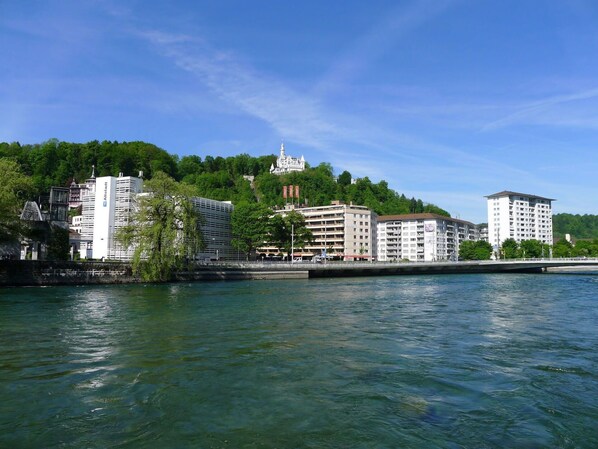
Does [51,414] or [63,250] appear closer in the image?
[51,414]

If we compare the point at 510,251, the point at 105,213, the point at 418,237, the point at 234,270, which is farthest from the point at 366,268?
the point at 510,251

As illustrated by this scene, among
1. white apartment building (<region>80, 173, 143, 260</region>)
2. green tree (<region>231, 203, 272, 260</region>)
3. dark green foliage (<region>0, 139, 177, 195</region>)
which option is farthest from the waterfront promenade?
dark green foliage (<region>0, 139, 177, 195</region>)

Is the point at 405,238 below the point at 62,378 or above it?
above

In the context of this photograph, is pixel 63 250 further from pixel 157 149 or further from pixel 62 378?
pixel 157 149

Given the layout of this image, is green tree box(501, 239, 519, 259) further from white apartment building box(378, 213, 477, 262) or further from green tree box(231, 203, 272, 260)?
green tree box(231, 203, 272, 260)

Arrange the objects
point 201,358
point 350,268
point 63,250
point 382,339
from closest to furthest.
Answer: point 201,358, point 382,339, point 63,250, point 350,268

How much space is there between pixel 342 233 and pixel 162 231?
98.3 meters

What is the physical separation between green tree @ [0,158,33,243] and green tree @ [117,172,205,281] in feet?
38.7

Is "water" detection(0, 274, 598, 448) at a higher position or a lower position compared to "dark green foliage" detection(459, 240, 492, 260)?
lower

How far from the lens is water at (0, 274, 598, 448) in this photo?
31.2 feet

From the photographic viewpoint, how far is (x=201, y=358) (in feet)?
53.8

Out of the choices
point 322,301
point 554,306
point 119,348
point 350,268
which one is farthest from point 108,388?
point 350,268

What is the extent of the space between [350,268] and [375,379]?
81.2 m

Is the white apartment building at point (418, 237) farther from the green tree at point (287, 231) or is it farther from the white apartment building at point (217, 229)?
the white apartment building at point (217, 229)
